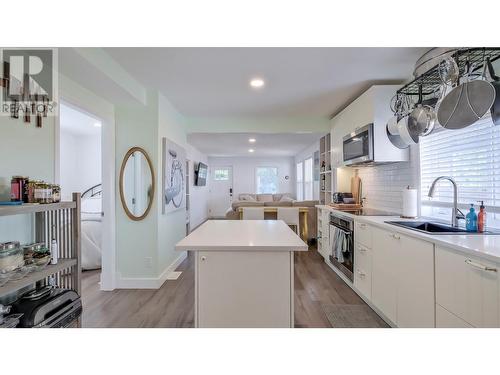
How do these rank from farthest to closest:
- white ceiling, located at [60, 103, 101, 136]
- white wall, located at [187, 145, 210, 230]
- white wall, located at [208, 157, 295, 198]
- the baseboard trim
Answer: white wall, located at [208, 157, 295, 198] → white wall, located at [187, 145, 210, 230] → white ceiling, located at [60, 103, 101, 136] → the baseboard trim

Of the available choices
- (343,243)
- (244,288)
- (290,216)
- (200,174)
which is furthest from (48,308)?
(200,174)

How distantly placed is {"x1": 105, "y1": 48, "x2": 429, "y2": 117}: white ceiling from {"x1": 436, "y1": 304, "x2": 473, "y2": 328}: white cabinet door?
197 centimetres

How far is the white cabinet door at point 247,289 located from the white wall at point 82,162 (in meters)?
5.32

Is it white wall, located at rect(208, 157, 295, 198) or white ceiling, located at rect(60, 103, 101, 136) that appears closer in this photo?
white ceiling, located at rect(60, 103, 101, 136)

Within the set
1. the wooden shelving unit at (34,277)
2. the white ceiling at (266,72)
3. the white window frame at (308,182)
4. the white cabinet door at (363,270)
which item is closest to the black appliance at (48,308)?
the wooden shelving unit at (34,277)

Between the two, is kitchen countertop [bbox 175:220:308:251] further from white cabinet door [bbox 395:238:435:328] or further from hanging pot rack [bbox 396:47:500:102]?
hanging pot rack [bbox 396:47:500:102]

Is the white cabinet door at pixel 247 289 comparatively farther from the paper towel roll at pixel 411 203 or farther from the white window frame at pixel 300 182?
the white window frame at pixel 300 182

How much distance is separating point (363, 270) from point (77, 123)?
5.44 meters

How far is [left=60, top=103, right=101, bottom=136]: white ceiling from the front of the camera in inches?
158

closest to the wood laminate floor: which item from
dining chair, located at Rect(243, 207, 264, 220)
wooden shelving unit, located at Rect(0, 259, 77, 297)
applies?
wooden shelving unit, located at Rect(0, 259, 77, 297)

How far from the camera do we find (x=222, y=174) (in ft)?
31.0
